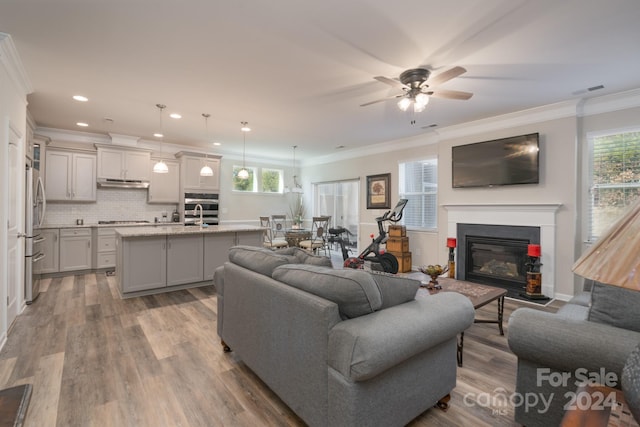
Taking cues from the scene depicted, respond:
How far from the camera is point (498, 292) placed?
9.43 ft

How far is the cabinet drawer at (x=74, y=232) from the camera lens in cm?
529

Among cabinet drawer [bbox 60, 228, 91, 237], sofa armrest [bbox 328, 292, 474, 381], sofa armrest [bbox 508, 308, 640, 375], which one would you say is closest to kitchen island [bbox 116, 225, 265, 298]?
cabinet drawer [bbox 60, 228, 91, 237]

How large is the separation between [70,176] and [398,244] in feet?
21.3

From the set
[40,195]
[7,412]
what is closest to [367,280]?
[7,412]

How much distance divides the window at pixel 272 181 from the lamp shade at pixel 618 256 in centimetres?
820

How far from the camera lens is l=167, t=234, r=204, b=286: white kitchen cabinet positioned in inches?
173

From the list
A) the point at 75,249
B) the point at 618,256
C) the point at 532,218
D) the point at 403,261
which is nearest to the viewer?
the point at 618,256

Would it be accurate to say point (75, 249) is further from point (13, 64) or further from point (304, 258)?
point (304, 258)

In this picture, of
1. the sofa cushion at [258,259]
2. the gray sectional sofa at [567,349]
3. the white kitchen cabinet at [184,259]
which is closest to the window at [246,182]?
the white kitchen cabinet at [184,259]

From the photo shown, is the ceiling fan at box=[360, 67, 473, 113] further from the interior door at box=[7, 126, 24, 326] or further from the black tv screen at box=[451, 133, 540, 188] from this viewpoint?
the interior door at box=[7, 126, 24, 326]

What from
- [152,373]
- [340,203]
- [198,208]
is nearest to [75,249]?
[198,208]

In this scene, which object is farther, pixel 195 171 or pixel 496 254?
pixel 195 171

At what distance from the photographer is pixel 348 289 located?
149 cm

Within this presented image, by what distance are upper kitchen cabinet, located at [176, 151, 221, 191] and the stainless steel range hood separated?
79cm
